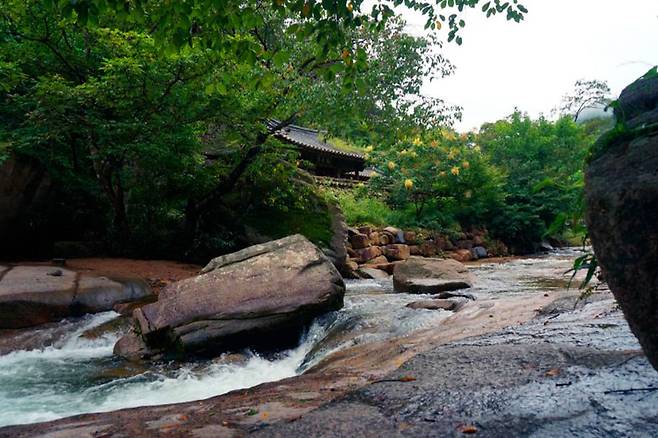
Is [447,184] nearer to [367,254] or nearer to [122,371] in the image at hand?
[367,254]

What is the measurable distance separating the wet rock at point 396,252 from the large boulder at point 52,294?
8.90 m

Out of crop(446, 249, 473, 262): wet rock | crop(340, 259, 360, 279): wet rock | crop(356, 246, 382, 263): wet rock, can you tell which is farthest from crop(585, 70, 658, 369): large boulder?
crop(446, 249, 473, 262): wet rock

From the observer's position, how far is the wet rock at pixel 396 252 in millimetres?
15578

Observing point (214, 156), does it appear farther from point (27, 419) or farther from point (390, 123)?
point (27, 419)

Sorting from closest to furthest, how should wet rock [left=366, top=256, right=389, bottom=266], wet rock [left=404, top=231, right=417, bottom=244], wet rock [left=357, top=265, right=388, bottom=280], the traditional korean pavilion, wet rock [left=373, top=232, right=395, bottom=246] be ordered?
wet rock [left=357, top=265, right=388, bottom=280] < wet rock [left=366, top=256, right=389, bottom=266] < wet rock [left=373, top=232, right=395, bottom=246] < wet rock [left=404, top=231, right=417, bottom=244] < the traditional korean pavilion

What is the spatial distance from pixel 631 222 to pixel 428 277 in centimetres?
745

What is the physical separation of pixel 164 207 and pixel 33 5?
5.01 metres

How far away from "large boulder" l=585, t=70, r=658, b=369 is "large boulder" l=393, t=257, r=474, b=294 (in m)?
6.75

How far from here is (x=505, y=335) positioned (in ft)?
12.1

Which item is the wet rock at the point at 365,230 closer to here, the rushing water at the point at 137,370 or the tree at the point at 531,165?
the tree at the point at 531,165

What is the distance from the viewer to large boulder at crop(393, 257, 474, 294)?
834cm

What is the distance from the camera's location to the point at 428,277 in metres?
8.86

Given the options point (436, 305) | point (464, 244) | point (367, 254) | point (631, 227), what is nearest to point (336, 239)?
point (367, 254)

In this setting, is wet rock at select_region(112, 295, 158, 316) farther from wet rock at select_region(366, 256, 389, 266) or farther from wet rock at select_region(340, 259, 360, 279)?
wet rock at select_region(366, 256, 389, 266)
